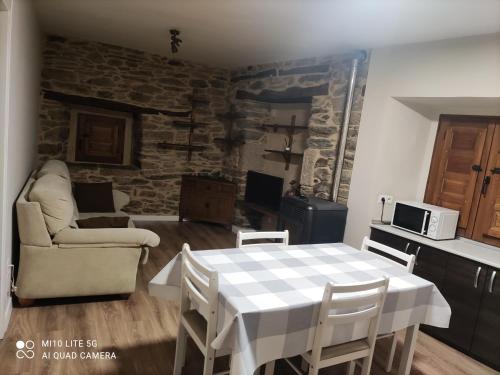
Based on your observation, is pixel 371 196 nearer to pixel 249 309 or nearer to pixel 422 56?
pixel 422 56

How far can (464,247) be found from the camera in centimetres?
313

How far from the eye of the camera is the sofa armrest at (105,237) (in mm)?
2883

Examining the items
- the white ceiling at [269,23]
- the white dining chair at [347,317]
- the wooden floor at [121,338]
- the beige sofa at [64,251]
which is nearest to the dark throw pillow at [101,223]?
the beige sofa at [64,251]

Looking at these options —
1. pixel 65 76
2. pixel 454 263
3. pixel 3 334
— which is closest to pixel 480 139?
pixel 454 263

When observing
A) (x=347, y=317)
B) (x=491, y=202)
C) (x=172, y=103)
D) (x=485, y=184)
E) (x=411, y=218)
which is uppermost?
(x=172, y=103)

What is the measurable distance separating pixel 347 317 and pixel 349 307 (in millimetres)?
53

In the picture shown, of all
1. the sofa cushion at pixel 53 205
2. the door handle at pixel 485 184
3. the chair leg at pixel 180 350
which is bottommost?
the chair leg at pixel 180 350

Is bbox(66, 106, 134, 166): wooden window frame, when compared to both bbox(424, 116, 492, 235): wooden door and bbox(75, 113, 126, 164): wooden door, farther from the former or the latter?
bbox(424, 116, 492, 235): wooden door

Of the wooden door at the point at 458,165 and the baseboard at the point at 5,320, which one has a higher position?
the wooden door at the point at 458,165

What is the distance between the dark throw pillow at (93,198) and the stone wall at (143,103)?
0.85 m

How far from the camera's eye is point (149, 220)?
19.4ft

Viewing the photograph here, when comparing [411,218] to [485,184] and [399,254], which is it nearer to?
[485,184]

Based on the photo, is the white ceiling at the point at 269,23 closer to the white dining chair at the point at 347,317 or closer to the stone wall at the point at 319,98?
the stone wall at the point at 319,98

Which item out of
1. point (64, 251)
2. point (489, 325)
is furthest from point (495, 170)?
point (64, 251)
